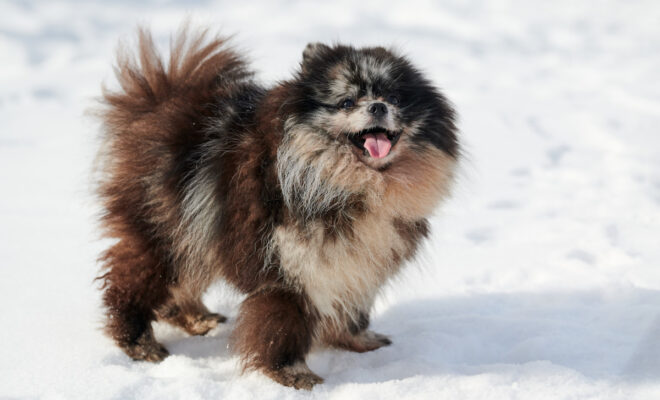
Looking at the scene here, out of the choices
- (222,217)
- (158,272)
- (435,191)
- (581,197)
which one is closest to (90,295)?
(158,272)

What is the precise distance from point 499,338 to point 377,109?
1604 mm

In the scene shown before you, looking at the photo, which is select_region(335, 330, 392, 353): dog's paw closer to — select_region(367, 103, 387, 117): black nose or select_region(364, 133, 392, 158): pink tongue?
select_region(364, 133, 392, 158): pink tongue

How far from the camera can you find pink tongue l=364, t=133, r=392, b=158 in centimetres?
281

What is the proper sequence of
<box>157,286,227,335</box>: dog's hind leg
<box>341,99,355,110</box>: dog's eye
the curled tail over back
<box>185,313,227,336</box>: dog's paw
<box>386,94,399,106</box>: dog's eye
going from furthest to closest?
<box>185,313,227,336</box>: dog's paw → <box>157,286,227,335</box>: dog's hind leg → the curled tail over back → <box>386,94,399,106</box>: dog's eye → <box>341,99,355,110</box>: dog's eye

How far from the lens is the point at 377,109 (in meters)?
2.76

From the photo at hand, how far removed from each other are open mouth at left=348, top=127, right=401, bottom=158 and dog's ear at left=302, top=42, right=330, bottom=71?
19.9 inches

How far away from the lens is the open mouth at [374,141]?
2811 mm

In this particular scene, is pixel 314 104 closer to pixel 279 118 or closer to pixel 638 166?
pixel 279 118

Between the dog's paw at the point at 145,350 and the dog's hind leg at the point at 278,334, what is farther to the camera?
the dog's paw at the point at 145,350

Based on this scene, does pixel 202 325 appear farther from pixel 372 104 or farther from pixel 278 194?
pixel 372 104

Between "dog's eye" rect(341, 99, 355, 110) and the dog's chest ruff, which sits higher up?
"dog's eye" rect(341, 99, 355, 110)

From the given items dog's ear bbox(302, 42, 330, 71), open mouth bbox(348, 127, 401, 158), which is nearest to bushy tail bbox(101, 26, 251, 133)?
dog's ear bbox(302, 42, 330, 71)

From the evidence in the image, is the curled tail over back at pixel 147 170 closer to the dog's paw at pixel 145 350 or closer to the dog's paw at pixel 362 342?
the dog's paw at pixel 145 350

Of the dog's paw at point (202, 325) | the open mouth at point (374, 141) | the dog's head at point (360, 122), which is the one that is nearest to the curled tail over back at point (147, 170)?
the dog's paw at point (202, 325)
